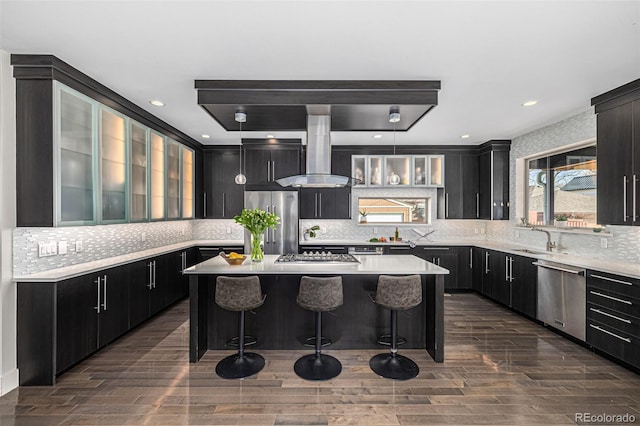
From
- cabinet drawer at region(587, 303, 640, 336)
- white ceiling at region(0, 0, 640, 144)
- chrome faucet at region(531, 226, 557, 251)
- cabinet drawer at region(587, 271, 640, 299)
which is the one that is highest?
white ceiling at region(0, 0, 640, 144)

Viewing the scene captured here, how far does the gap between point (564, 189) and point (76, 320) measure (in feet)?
20.4

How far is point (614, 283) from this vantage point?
307cm

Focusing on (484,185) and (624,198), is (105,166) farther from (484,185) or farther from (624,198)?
(484,185)

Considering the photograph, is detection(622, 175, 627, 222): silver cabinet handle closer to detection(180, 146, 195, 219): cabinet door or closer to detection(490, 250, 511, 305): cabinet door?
detection(490, 250, 511, 305): cabinet door

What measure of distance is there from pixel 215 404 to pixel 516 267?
14.1 ft

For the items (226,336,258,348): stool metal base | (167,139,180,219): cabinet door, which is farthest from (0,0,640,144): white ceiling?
(226,336,258,348): stool metal base

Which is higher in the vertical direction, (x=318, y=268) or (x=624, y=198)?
(x=624, y=198)

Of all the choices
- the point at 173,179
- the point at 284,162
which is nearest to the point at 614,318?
the point at 284,162

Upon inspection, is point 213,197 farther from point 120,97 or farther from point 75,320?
point 75,320

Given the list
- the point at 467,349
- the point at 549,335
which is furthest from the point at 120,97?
the point at 549,335

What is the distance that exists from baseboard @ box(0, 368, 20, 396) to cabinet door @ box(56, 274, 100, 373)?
292 millimetres

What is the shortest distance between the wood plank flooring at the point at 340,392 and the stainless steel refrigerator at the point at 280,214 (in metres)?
2.51

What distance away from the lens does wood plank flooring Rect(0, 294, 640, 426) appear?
7.58 feet

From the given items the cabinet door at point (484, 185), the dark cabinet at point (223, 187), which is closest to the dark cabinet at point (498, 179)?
the cabinet door at point (484, 185)
